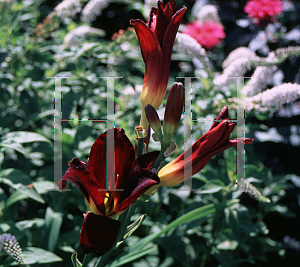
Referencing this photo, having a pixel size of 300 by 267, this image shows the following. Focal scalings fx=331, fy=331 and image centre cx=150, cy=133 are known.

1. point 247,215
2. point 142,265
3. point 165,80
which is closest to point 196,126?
point 247,215

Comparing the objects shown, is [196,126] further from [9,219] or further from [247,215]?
[9,219]

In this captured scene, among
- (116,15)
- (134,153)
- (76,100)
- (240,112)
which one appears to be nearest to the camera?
(134,153)

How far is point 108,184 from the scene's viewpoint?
513 mm

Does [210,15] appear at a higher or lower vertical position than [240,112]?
higher

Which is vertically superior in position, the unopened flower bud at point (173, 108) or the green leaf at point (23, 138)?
the unopened flower bud at point (173, 108)

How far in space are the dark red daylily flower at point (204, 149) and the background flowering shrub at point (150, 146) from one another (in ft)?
0.88

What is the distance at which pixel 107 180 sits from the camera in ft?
1.67

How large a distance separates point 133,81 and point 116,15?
3.04 ft

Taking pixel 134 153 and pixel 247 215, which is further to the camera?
pixel 247 215

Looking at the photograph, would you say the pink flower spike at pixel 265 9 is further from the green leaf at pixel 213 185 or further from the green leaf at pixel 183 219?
the green leaf at pixel 183 219

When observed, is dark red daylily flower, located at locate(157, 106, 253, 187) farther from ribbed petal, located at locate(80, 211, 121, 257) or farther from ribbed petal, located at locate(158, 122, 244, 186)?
ribbed petal, located at locate(80, 211, 121, 257)

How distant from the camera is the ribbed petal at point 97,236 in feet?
1.47

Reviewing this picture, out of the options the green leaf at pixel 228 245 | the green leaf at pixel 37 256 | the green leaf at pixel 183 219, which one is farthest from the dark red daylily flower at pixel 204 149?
the green leaf at pixel 228 245

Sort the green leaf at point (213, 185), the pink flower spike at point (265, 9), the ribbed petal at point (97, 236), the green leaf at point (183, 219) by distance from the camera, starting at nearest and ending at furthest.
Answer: the ribbed petal at point (97, 236) → the green leaf at point (183, 219) → the green leaf at point (213, 185) → the pink flower spike at point (265, 9)
